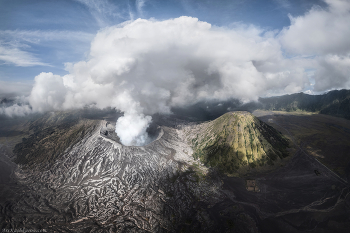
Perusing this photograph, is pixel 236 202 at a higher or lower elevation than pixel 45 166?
lower

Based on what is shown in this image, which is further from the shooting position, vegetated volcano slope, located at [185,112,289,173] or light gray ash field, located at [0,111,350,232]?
vegetated volcano slope, located at [185,112,289,173]

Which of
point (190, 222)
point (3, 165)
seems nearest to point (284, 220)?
point (190, 222)

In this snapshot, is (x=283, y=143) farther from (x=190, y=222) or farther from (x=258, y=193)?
(x=190, y=222)

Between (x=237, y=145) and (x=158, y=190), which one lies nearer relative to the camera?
(x=158, y=190)

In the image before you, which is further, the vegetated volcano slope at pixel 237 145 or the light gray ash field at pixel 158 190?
the vegetated volcano slope at pixel 237 145

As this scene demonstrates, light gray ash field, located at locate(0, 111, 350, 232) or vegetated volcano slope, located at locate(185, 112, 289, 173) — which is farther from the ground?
vegetated volcano slope, located at locate(185, 112, 289, 173)
